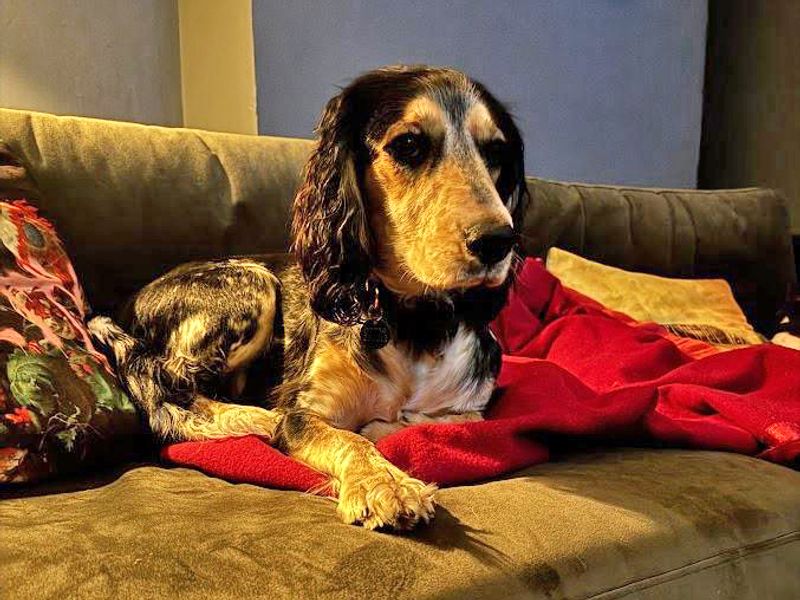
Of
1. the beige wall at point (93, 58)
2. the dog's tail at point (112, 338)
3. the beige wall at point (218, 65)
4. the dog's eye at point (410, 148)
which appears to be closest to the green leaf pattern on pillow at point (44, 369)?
the dog's tail at point (112, 338)

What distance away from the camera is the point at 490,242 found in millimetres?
1400

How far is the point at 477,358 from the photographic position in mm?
1788

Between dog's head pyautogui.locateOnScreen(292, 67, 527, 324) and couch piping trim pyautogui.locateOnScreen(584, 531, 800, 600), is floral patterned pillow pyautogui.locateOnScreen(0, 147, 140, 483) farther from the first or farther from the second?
couch piping trim pyautogui.locateOnScreen(584, 531, 800, 600)

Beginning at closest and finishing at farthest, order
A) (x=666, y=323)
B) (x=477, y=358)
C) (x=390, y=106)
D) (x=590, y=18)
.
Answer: (x=390, y=106) < (x=477, y=358) < (x=666, y=323) < (x=590, y=18)

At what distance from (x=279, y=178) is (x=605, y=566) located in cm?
158

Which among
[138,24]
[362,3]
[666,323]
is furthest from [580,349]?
[138,24]

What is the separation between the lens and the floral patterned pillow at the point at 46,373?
1335mm

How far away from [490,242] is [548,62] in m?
3.10

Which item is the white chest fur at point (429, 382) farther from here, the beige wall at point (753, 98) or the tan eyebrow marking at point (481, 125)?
the beige wall at point (753, 98)

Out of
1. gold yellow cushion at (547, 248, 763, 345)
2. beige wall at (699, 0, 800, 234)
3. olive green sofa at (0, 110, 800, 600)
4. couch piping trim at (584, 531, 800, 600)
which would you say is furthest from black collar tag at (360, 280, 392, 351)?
beige wall at (699, 0, 800, 234)

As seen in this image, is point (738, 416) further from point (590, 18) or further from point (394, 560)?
point (590, 18)

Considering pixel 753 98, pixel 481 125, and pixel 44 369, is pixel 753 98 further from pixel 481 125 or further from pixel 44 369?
pixel 44 369

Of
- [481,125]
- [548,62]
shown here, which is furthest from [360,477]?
[548,62]

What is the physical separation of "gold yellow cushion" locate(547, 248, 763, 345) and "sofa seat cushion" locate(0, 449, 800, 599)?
146cm
